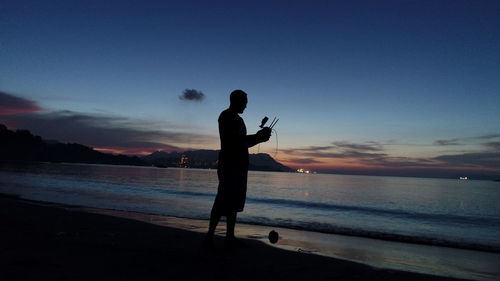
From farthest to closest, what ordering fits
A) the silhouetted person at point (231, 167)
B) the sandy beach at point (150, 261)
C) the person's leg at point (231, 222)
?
the person's leg at point (231, 222) < the silhouetted person at point (231, 167) < the sandy beach at point (150, 261)

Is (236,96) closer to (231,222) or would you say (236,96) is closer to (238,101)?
(238,101)

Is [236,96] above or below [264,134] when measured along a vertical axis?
above

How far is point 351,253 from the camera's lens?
6.45 metres

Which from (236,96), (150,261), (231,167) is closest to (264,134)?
(231,167)

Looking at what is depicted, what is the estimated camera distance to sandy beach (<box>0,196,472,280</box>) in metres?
3.41

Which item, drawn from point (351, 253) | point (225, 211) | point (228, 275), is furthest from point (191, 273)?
point (351, 253)

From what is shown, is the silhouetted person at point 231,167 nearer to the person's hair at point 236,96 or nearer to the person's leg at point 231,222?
the person's leg at point 231,222

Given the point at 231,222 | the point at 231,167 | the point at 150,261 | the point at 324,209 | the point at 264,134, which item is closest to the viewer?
the point at 150,261

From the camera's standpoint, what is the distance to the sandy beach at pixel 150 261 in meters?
3.41

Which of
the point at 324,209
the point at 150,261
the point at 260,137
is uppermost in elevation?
the point at 260,137

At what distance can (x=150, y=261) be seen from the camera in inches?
159

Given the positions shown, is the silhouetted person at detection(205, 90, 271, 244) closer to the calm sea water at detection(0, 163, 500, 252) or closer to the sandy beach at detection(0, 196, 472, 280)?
the sandy beach at detection(0, 196, 472, 280)

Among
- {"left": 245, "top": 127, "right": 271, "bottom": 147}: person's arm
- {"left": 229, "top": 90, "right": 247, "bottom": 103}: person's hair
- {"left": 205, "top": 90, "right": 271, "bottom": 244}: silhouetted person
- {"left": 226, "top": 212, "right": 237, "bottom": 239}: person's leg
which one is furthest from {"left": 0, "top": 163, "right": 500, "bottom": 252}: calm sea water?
{"left": 229, "top": 90, "right": 247, "bottom": 103}: person's hair

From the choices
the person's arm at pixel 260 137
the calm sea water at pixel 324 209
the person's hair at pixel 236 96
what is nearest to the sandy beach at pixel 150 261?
the person's arm at pixel 260 137
